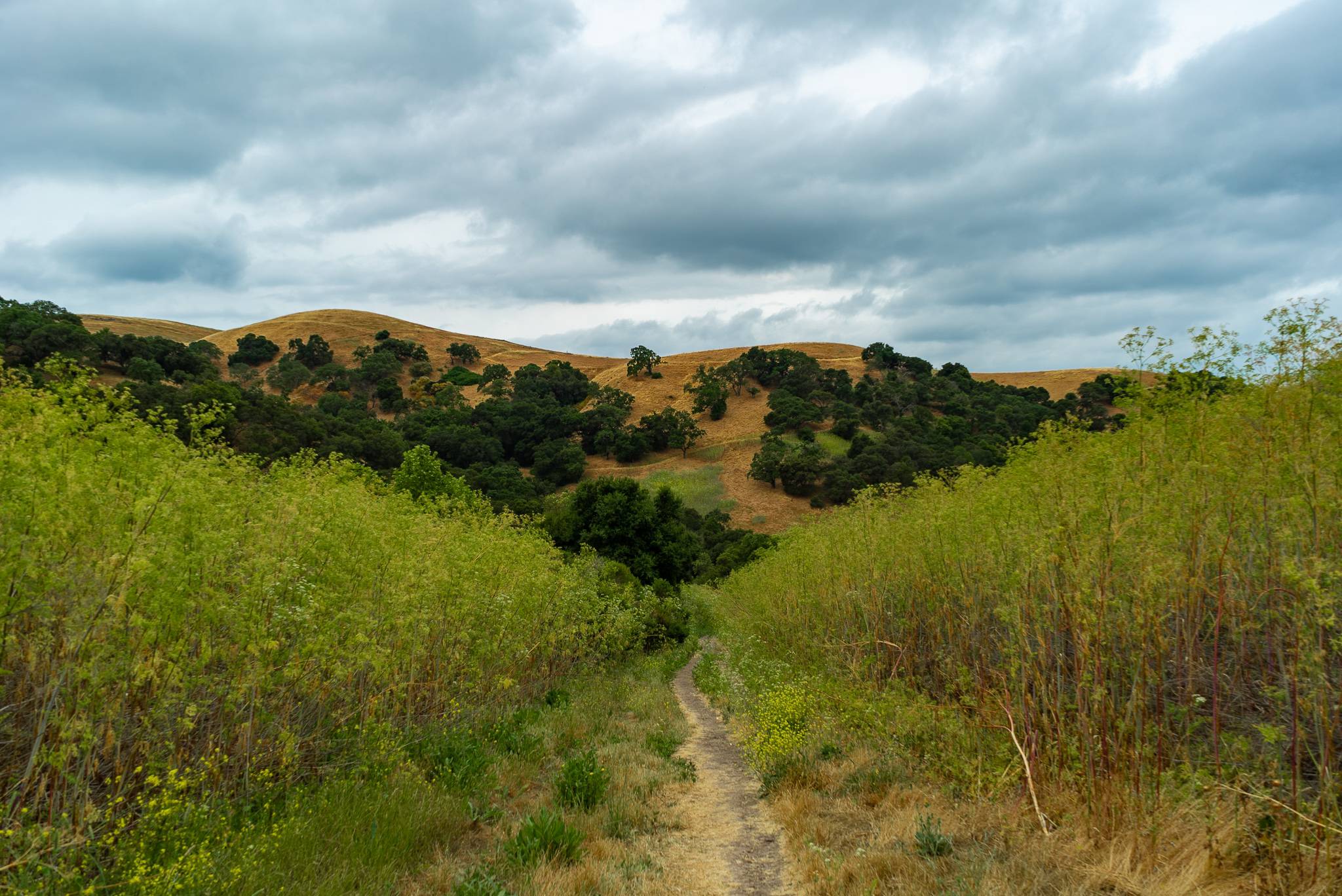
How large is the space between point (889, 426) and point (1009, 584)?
2135 inches

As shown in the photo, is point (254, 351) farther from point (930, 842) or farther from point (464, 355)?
point (930, 842)

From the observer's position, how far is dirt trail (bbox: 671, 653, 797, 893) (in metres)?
5.41

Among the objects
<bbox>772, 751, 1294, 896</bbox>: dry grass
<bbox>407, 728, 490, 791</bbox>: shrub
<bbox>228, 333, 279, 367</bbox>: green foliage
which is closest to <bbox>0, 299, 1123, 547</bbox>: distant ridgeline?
<bbox>228, 333, 279, 367</bbox>: green foliage

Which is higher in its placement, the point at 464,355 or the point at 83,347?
the point at 464,355

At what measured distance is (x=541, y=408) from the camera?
2606 inches

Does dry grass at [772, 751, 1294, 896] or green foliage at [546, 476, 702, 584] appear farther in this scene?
green foliage at [546, 476, 702, 584]

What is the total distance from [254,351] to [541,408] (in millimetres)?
41091

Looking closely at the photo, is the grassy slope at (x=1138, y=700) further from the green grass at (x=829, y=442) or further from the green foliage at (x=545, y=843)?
the green grass at (x=829, y=442)

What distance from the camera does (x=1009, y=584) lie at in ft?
23.8

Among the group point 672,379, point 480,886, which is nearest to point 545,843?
point 480,886

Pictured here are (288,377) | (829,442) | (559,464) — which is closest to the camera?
(559,464)

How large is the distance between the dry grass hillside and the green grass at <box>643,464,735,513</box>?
4.1 inches

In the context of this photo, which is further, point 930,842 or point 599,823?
point 599,823

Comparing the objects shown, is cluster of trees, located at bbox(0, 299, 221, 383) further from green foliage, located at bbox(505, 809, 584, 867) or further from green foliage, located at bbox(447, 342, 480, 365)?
green foliage, located at bbox(447, 342, 480, 365)
